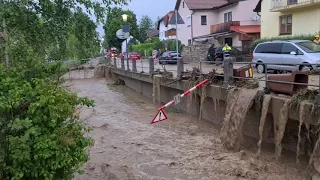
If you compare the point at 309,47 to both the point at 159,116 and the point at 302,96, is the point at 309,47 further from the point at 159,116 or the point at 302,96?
the point at 302,96

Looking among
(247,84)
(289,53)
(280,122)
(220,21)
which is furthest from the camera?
(220,21)

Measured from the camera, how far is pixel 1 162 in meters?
3.74

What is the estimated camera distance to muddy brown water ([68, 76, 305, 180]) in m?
8.00

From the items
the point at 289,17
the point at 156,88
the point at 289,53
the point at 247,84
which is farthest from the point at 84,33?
the point at 289,17

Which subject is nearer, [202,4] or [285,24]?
[285,24]

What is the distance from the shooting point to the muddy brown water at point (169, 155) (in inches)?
315

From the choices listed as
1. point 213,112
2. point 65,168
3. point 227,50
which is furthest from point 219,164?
point 227,50

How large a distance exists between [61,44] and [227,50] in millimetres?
20044

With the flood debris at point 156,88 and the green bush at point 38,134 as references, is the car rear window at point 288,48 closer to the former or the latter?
the flood debris at point 156,88

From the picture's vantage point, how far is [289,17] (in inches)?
1137

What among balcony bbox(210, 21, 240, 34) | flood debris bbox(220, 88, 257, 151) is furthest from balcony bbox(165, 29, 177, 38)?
flood debris bbox(220, 88, 257, 151)

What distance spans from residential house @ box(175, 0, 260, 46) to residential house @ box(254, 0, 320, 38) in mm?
6882

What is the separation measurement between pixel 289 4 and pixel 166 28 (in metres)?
41.5

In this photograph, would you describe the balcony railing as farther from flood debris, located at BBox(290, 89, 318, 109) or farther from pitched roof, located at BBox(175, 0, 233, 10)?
flood debris, located at BBox(290, 89, 318, 109)
